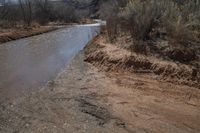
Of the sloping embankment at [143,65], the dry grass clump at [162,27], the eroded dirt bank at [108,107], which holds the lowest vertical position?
the eroded dirt bank at [108,107]

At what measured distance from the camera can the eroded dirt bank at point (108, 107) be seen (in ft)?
26.2

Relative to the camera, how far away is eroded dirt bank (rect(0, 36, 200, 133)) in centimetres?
800

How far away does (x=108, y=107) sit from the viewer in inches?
365

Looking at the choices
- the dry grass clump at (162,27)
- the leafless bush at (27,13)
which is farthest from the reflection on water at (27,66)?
the leafless bush at (27,13)

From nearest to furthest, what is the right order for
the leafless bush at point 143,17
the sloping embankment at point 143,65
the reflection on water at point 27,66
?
1. the sloping embankment at point 143,65
2. the reflection on water at point 27,66
3. the leafless bush at point 143,17

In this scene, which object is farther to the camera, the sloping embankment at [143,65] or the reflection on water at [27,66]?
the reflection on water at [27,66]

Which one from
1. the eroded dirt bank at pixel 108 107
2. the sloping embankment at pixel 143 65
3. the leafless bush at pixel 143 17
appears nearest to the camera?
the eroded dirt bank at pixel 108 107

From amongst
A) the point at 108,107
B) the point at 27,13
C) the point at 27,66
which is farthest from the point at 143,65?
the point at 27,13

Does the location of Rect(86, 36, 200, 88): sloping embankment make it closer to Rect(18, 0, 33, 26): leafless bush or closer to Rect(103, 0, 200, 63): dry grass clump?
Rect(103, 0, 200, 63): dry grass clump

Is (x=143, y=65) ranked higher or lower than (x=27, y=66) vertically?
higher

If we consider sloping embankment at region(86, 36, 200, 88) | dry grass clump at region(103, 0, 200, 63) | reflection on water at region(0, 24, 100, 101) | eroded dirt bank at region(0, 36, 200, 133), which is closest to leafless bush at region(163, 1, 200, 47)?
dry grass clump at region(103, 0, 200, 63)

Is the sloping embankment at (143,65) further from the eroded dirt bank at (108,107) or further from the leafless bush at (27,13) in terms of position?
the leafless bush at (27,13)

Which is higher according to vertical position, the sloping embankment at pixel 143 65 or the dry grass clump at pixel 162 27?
the dry grass clump at pixel 162 27

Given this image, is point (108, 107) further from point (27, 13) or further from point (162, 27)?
point (27, 13)
